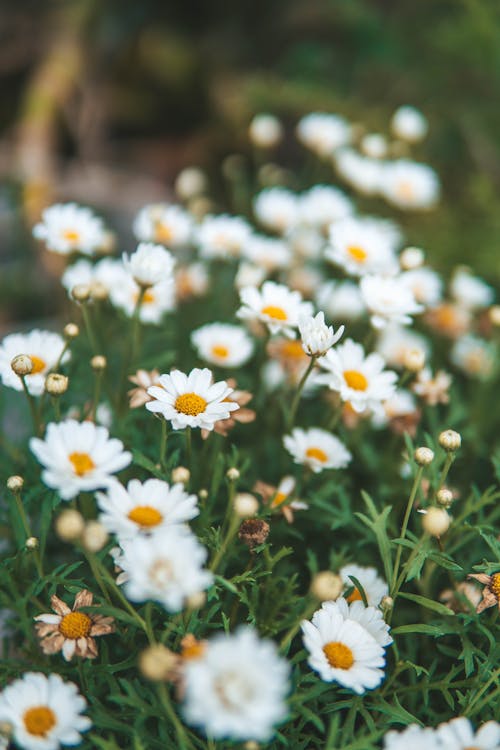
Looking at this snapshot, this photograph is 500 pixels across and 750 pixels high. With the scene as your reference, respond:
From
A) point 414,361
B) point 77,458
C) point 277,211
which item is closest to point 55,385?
point 77,458

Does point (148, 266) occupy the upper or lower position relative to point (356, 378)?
upper

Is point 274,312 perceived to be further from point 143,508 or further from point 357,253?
point 143,508

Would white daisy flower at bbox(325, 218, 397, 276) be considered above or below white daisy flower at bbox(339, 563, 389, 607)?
above

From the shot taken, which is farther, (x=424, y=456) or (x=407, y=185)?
(x=407, y=185)


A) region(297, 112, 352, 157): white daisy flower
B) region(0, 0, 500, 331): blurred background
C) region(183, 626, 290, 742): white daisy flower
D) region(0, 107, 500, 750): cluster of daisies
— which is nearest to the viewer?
region(183, 626, 290, 742): white daisy flower

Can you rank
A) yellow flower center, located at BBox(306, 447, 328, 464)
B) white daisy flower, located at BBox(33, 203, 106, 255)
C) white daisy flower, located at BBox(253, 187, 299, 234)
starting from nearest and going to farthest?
yellow flower center, located at BBox(306, 447, 328, 464) → white daisy flower, located at BBox(33, 203, 106, 255) → white daisy flower, located at BBox(253, 187, 299, 234)

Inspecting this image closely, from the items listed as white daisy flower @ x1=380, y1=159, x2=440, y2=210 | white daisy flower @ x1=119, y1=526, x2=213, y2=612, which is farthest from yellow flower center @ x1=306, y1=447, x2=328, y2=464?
white daisy flower @ x1=380, y1=159, x2=440, y2=210

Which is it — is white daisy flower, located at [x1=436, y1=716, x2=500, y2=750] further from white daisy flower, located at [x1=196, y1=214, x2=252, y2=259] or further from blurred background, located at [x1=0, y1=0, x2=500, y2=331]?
blurred background, located at [x1=0, y1=0, x2=500, y2=331]
